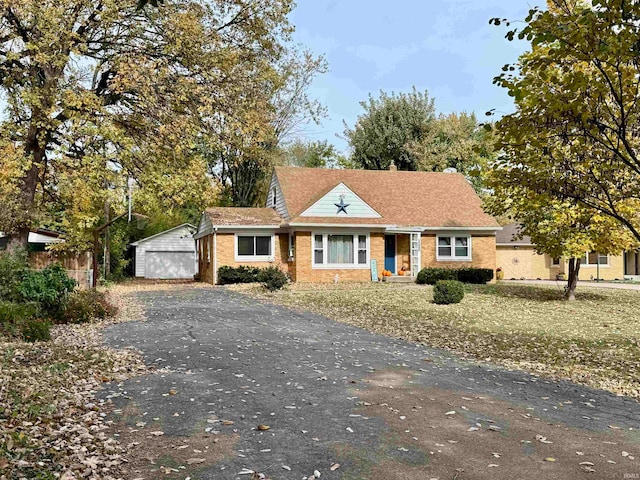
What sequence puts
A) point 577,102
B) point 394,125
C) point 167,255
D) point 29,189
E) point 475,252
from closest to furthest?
point 577,102
point 29,189
point 475,252
point 167,255
point 394,125

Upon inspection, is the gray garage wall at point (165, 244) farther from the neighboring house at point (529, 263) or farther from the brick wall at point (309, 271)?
the neighboring house at point (529, 263)

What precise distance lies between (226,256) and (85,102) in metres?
10.5

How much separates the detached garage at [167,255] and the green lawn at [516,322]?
14788 millimetres

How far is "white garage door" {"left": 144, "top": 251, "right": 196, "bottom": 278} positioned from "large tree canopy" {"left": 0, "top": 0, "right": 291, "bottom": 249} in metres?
14.3

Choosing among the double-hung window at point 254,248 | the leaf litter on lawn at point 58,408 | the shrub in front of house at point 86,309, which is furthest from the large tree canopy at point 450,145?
the leaf litter on lawn at point 58,408

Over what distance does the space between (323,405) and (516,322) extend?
8.78 meters

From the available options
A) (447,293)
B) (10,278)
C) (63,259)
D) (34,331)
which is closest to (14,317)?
(34,331)

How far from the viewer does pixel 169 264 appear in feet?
115

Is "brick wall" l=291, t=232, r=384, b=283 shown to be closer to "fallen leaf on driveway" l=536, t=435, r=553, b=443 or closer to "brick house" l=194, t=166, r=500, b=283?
"brick house" l=194, t=166, r=500, b=283

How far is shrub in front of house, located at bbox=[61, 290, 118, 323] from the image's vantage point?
39.0ft

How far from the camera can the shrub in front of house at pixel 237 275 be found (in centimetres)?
2416

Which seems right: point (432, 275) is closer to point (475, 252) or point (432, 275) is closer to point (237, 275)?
point (475, 252)

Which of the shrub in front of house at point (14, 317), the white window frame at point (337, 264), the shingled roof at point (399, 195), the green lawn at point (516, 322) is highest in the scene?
the shingled roof at point (399, 195)

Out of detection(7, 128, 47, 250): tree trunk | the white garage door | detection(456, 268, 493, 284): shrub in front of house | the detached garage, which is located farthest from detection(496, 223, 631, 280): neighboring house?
detection(7, 128, 47, 250): tree trunk
